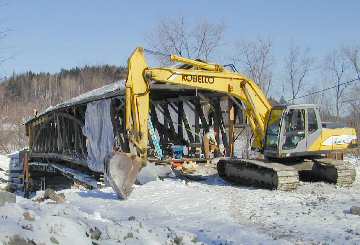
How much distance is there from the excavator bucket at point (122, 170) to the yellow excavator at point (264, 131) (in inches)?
32.4

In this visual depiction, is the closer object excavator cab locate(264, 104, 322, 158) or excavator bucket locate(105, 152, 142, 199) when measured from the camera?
excavator bucket locate(105, 152, 142, 199)

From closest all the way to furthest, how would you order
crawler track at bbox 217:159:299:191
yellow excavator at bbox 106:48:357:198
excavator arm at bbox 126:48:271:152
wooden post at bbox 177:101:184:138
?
crawler track at bbox 217:159:299:191, yellow excavator at bbox 106:48:357:198, excavator arm at bbox 126:48:271:152, wooden post at bbox 177:101:184:138

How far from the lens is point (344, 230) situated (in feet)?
28.5

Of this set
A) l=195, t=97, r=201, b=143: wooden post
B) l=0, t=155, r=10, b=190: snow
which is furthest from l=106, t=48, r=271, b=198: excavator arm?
l=0, t=155, r=10, b=190: snow

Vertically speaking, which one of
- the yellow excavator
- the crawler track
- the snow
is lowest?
the snow

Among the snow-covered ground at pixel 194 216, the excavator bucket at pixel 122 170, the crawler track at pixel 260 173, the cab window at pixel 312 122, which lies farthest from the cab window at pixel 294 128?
the excavator bucket at pixel 122 170

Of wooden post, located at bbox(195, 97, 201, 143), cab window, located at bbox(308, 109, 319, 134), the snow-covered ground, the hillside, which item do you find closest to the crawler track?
the snow-covered ground

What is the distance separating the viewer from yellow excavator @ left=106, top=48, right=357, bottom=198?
1352cm

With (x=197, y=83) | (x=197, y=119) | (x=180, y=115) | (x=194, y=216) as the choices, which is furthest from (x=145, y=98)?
(x=180, y=115)

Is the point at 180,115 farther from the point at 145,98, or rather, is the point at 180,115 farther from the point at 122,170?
the point at 122,170

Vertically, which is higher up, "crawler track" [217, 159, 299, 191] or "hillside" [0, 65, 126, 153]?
"hillside" [0, 65, 126, 153]

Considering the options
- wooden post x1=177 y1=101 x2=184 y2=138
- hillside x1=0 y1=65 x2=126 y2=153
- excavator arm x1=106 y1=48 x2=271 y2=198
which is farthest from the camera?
hillside x1=0 y1=65 x2=126 y2=153

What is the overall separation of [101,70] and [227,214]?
371ft

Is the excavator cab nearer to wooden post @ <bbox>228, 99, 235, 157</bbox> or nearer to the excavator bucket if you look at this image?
the excavator bucket
